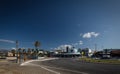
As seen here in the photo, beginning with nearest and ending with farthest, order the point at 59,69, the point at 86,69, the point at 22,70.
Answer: the point at 22,70
the point at 86,69
the point at 59,69

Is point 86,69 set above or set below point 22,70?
below

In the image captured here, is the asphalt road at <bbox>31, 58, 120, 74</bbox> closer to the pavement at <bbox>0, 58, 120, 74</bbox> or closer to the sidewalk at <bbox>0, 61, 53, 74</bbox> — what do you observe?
the pavement at <bbox>0, 58, 120, 74</bbox>

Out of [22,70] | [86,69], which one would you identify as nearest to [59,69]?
[86,69]

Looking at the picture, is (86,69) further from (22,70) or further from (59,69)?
(22,70)

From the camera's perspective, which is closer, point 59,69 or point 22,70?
point 22,70

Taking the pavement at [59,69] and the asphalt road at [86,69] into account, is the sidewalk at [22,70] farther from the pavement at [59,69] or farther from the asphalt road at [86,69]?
the asphalt road at [86,69]

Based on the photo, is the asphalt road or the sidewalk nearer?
the sidewalk

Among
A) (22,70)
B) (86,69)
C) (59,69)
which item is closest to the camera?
(22,70)

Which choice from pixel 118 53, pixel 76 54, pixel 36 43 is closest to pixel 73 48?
pixel 76 54

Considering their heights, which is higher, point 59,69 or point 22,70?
point 22,70

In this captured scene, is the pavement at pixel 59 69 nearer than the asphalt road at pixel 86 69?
Yes

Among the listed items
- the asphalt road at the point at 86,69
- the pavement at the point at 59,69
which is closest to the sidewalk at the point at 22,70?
the pavement at the point at 59,69

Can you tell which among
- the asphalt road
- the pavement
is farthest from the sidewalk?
the asphalt road

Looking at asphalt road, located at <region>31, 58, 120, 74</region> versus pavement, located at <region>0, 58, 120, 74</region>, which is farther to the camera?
asphalt road, located at <region>31, 58, 120, 74</region>
